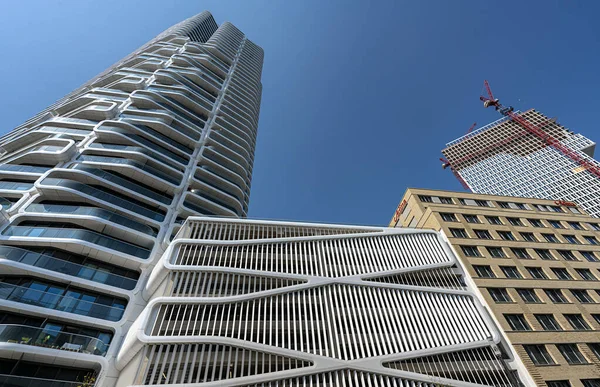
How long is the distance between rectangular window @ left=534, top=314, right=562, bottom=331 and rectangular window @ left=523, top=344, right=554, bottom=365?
213cm

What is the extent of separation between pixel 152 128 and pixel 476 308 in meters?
41.5

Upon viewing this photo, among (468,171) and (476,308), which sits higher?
(468,171)

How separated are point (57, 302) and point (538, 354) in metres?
35.9

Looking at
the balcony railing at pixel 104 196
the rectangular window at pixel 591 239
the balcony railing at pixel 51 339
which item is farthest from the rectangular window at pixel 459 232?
the balcony railing at pixel 51 339

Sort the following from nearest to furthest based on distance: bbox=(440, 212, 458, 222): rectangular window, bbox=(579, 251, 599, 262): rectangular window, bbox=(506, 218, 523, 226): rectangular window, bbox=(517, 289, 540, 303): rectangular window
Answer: bbox=(517, 289, 540, 303): rectangular window, bbox=(579, 251, 599, 262): rectangular window, bbox=(440, 212, 458, 222): rectangular window, bbox=(506, 218, 523, 226): rectangular window

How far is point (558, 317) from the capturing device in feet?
→ 78.9

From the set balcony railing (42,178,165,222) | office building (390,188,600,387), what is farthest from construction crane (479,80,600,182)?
balcony railing (42,178,165,222)

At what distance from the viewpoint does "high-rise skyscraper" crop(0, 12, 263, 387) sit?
1770 centimetres

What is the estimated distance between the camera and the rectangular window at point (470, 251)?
92.6 ft

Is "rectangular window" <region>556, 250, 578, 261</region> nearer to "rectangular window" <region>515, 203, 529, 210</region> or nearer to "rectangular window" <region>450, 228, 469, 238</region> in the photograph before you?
"rectangular window" <region>515, 203, 529, 210</region>

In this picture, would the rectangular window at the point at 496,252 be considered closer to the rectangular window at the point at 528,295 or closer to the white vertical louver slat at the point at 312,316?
the rectangular window at the point at 528,295

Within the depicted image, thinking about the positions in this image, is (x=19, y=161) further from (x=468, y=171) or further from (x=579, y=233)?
(x=468, y=171)

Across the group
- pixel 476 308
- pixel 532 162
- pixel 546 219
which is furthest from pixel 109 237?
pixel 532 162

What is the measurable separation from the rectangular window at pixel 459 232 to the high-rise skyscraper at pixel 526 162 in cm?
7657
